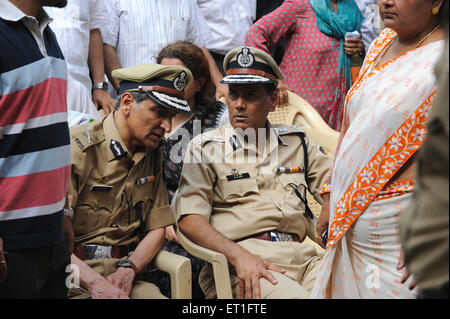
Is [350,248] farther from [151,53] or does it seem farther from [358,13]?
[358,13]

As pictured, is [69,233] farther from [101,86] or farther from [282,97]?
[282,97]

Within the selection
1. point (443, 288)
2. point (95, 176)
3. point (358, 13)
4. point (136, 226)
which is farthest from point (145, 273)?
point (358, 13)

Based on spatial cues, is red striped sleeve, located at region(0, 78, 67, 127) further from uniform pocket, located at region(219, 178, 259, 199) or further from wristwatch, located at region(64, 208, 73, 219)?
uniform pocket, located at region(219, 178, 259, 199)

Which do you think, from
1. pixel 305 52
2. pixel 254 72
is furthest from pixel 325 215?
pixel 305 52

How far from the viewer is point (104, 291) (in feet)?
8.47

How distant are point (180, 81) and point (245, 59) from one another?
41 centimetres

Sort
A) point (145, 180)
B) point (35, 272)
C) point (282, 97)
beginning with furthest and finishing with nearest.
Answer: point (282, 97) → point (145, 180) → point (35, 272)

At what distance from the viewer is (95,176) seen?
2.78 meters

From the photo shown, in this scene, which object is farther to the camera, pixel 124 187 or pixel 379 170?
pixel 124 187

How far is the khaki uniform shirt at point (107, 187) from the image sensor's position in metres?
2.73

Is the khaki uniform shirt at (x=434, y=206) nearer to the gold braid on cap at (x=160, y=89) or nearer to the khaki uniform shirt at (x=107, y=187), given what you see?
the khaki uniform shirt at (x=107, y=187)

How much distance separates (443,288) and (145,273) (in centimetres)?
220

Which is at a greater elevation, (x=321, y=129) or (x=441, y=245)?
(x=441, y=245)

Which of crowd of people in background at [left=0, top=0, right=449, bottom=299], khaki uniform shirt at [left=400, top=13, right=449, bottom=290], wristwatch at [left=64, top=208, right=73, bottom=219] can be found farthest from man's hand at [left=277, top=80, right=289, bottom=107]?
khaki uniform shirt at [left=400, top=13, right=449, bottom=290]
